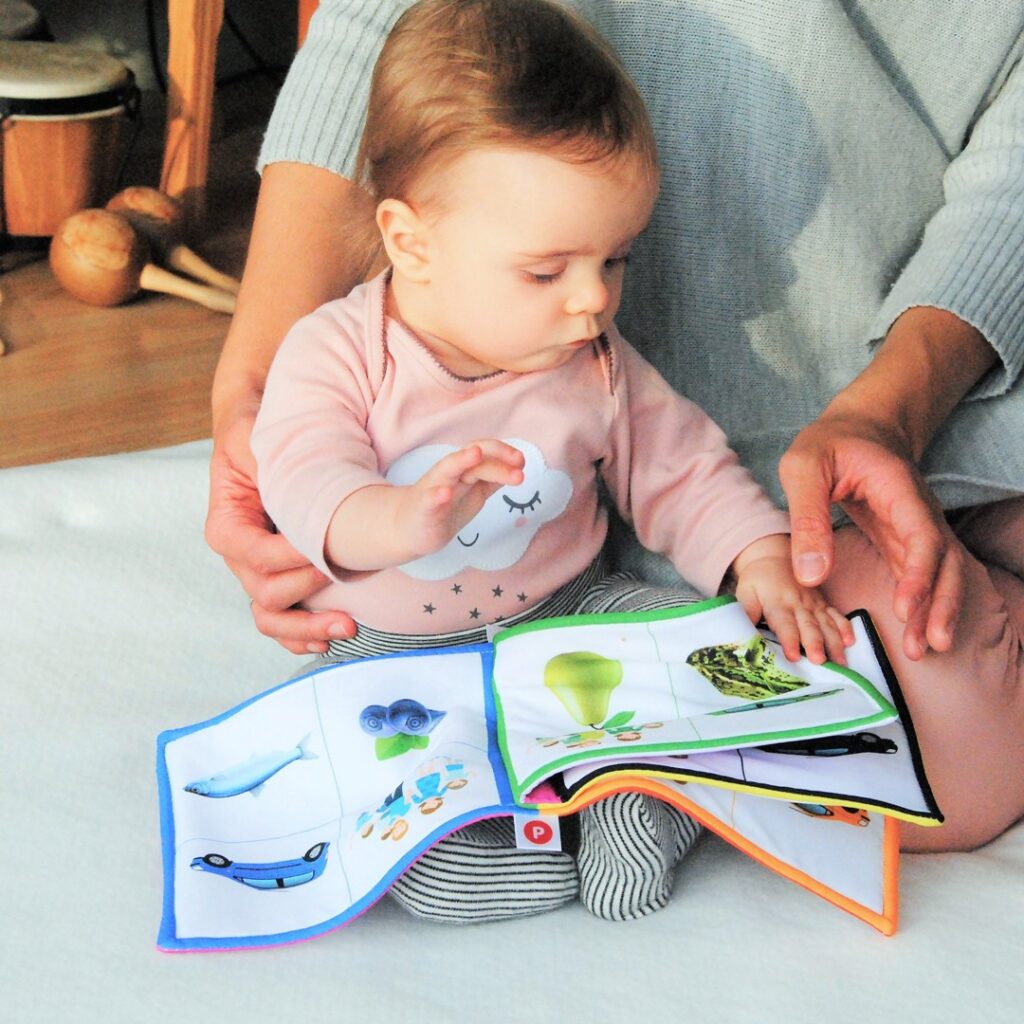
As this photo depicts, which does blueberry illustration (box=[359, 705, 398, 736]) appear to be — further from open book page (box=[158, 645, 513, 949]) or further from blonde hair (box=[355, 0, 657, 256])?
blonde hair (box=[355, 0, 657, 256])

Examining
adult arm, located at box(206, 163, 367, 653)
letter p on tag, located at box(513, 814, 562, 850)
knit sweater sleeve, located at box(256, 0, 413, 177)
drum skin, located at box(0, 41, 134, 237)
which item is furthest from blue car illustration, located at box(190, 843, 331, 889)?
drum skin, located at box(0, 41, 134, 237)

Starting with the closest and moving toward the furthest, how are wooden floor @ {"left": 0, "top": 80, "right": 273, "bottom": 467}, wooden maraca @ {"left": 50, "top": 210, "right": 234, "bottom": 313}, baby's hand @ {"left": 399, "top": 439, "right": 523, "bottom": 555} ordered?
baby's hand @ {"left": 399, "top": 439, "right": 523, "bottom": 555}
wooden floor @ {"left": 0, "top": 80, "right": 273, "bottom": 467}
wooden maraca @ {"left": 50, "top": 210, "right": 234, "bottom": 313}

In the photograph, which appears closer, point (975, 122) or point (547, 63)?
point (547, 63)

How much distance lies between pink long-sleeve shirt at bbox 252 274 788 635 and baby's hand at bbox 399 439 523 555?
0.10 metres

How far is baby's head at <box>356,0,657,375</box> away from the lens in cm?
75

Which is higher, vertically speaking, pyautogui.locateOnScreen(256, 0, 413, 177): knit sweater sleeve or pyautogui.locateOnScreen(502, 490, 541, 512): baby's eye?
pyautogui.locateOnScreen(256, 0, 413, 177): knit sweater sleeve

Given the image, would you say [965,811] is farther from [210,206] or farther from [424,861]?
[210,206]

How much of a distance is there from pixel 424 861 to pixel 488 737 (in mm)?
84

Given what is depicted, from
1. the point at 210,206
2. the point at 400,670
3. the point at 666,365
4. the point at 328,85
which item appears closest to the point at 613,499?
the point at 666,365

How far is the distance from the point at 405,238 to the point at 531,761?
325 millimetres

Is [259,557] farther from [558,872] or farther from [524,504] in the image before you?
[558,872]

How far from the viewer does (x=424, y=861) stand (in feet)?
2.39

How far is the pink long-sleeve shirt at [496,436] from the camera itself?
2.69ft

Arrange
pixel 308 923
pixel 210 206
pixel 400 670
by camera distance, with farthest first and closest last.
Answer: pixel 210 206 < pixel 400 670 < pixel 308 923
